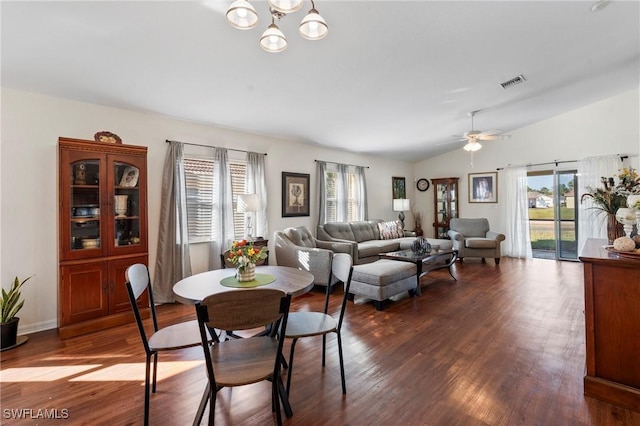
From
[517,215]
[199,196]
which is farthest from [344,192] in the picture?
[517,215]

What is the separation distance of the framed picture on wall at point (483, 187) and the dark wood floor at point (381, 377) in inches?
179

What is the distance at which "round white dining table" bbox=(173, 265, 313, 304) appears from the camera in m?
1.90

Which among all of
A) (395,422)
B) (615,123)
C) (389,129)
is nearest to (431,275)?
(389,129)

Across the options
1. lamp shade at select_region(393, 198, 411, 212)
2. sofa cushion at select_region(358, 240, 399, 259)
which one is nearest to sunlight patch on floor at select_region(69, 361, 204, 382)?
sofa cushion at select_region(358, 240, 399, 259)

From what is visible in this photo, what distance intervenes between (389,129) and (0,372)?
590 centimetres

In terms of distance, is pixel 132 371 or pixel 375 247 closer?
pixel 132 371

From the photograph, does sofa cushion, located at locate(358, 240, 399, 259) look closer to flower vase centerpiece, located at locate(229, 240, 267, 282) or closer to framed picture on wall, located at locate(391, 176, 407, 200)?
framed picture on wall, located at locate(391, 176, 407, 200)

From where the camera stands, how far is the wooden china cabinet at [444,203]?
809 centimetres

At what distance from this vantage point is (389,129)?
5.68m

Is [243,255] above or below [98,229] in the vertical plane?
below

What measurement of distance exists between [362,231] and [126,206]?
4392 mm

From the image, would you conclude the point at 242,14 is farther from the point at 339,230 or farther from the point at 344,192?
the point at 344,192

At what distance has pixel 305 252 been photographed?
15.0ft

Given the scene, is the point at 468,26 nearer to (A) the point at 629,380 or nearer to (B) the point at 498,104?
(B) the point at 498,104
